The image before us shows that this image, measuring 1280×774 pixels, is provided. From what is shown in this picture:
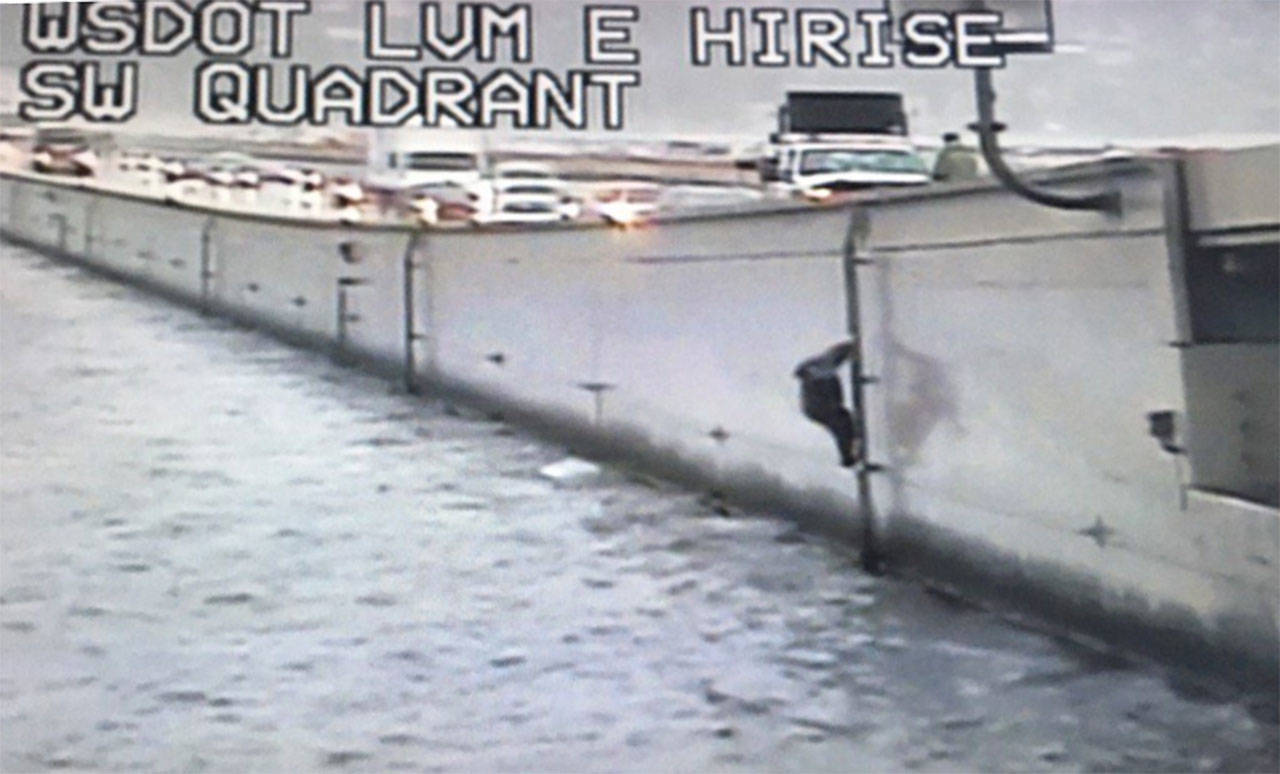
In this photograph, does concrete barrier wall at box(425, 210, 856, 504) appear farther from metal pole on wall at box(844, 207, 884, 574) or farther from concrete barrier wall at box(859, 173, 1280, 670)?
concrete barrier wall at box(859, 173, 1280, 670)

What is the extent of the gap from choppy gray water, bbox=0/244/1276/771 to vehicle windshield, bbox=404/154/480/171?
2.04ft

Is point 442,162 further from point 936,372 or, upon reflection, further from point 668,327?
point 936,372

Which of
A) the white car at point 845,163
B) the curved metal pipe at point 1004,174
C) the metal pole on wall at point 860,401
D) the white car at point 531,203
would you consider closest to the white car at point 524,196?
the white car at point 531,203

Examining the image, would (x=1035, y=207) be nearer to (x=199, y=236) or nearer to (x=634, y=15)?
(x=634, y=15)

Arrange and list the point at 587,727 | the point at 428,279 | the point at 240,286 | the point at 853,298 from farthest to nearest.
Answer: the point at 240,286
the point at 428,279
the point at 853,298
the point at 587,727

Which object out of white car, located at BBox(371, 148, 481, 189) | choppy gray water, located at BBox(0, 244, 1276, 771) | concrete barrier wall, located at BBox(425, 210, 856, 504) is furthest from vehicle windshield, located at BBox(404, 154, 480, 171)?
choppy gray water, located at BBox(0, 244, 1276, 771)

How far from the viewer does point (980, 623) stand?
1546 mm

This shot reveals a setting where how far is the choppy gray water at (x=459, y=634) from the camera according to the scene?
1212 millimetres

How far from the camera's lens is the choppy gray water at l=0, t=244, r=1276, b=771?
1212 mm

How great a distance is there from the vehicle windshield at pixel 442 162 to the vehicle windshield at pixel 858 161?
2.24 feet

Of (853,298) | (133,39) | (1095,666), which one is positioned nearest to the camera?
(1095,666)

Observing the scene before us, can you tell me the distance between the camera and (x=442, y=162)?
2.51 meters

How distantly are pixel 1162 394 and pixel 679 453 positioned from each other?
1187mm

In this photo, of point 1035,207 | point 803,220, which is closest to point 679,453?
point 803,220
